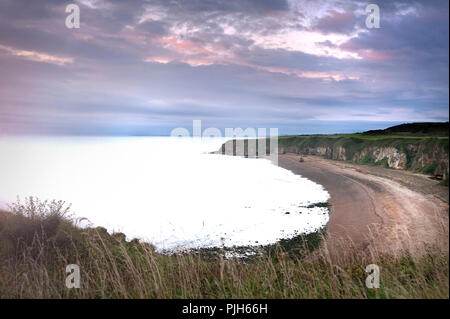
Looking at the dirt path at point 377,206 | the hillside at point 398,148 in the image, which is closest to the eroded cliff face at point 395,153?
the hillside at point 398,148

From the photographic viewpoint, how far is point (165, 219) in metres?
28.1

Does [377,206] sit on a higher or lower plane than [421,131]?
lower

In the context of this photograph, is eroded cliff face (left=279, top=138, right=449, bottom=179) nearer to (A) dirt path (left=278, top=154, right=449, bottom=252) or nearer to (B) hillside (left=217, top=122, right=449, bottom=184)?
(B) hillside (left=217, top=122, right=449, bottom=184)

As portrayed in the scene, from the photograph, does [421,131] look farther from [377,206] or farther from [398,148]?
[398,148]

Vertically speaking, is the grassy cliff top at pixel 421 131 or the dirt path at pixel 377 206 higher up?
the grassy cliff top at pixel 421 131

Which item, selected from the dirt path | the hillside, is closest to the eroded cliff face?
the hillside

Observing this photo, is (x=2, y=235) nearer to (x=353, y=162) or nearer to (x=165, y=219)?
(x=165, y=219)

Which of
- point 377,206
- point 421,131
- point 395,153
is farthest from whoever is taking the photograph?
point 395,153

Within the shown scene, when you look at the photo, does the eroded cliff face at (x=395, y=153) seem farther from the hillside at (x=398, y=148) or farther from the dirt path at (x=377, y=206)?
the dirt path at (x=377, y=206)

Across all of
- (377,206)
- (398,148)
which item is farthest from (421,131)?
(398,148)

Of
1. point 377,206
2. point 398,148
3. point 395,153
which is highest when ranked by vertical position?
point 398,148

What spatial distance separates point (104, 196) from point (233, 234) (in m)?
28.5
